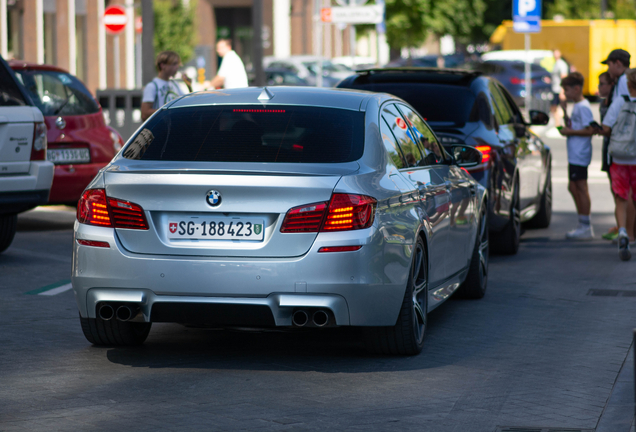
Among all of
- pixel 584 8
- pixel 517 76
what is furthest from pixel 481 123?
pixel 584 8

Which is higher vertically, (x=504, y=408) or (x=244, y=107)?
(x=244, y=107)

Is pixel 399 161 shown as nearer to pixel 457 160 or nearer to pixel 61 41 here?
pixel 457 160

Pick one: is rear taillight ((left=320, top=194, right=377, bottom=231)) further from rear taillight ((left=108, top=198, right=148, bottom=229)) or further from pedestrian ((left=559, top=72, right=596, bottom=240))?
pedestrian ((left=559, top=72, right=596, bottom=240))

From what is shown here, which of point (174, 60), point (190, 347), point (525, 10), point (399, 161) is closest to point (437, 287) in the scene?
point (399, 161)

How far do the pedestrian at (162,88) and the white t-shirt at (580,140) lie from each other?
13.4ft

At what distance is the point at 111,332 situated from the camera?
6469 mm

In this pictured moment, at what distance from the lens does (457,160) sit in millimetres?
8008

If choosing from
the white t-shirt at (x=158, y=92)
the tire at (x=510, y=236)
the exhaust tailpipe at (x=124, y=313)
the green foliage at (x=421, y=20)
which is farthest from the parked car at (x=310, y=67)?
the exhaust tailpipe at (x=124, y=313)

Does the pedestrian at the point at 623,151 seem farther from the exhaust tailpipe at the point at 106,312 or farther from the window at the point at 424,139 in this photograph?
the exhaust tailpipe at the point at 106,312

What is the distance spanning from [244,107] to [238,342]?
4.68 ft

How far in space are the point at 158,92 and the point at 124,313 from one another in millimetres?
5865

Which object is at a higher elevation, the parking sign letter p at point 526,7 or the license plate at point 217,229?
the parking sign letter p at point 526,7

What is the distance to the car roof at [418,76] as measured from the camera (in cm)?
1036

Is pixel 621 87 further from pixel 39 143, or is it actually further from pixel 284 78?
pixel 284 78
